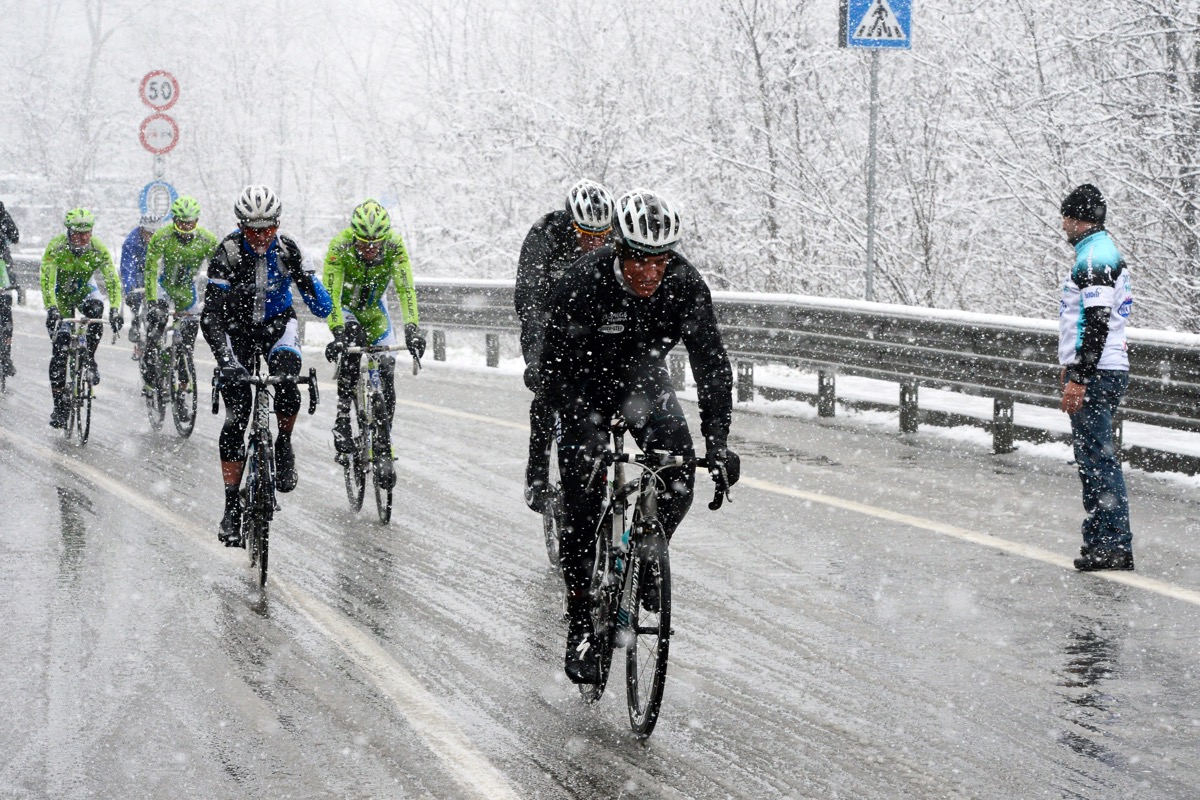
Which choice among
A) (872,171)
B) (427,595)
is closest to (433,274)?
(872,171)

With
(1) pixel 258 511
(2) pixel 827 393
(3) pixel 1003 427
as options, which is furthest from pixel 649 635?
(2) pixel 827 393

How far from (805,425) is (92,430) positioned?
21.1 feet

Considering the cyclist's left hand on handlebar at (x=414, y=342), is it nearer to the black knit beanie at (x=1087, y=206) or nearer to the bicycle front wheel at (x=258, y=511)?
the bicycle front wheel at (x=258, y=511)

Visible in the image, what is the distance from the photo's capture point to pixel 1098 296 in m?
7.95

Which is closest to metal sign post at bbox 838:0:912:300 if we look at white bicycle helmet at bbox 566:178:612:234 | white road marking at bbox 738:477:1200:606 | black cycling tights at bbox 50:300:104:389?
white road marking at bbox 738:477:1200:606

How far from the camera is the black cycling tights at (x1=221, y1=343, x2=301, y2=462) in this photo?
8320mm

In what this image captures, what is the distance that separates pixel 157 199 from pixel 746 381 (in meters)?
11.7

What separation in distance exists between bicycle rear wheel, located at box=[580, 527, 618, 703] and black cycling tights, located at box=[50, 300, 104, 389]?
28.6 ft

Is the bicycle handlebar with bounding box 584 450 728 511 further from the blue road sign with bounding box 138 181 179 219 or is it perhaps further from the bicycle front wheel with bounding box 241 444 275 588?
the blue road sign with bounding box 138 181 179 219

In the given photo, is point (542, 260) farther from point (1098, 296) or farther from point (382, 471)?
point (1098, 296)

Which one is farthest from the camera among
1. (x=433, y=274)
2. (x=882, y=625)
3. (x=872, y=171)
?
(x=433, y=274)

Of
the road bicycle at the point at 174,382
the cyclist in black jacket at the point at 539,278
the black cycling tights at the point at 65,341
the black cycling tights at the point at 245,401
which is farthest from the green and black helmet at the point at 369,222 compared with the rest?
the black cycling tights at the point at 65,341

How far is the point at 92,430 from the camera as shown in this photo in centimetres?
1373

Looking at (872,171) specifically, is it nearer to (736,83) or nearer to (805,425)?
(805,425)
